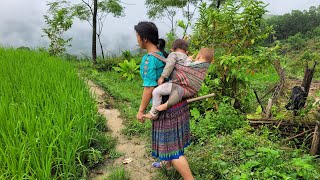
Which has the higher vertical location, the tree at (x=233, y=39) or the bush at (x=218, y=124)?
the tree at (x=233, y=39)

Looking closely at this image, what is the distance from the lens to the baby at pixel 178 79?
246 cm

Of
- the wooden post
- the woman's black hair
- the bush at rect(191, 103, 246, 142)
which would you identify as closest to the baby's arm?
the woman's black hair

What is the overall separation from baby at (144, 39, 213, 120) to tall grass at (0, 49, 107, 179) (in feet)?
3.22

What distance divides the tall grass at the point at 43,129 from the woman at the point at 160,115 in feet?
2.80

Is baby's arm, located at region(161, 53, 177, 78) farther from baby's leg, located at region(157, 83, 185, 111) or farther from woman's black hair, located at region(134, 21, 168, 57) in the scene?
woman's black hair, located at region(134, 21, 168, 57)

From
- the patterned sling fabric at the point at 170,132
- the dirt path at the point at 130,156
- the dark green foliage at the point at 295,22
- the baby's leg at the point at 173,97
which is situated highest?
the dark green foliage at the point at 295,22

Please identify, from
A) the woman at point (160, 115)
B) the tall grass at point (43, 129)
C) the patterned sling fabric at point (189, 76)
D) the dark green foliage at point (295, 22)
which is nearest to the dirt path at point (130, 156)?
the tall grass at point (43, 129)

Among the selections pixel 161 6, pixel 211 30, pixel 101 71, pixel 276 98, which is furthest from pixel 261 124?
pixel 161 6

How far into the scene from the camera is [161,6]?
60.0 feet

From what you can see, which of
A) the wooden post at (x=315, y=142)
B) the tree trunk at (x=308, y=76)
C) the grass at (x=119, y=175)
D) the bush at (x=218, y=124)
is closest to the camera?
the grass at (x=119, y=175)

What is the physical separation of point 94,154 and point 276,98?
2.43m

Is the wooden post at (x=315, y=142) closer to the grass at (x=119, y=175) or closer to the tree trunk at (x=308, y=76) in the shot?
the tree trunk at (x=308, y=76)

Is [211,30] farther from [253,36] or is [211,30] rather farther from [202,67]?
[202,67]

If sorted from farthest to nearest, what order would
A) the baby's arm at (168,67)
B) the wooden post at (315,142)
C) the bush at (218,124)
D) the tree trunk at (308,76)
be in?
the bush at (218,124)
the tree trunk at (308,76)
the wooden post at (315,142)
the baby's arm at (168,67)
